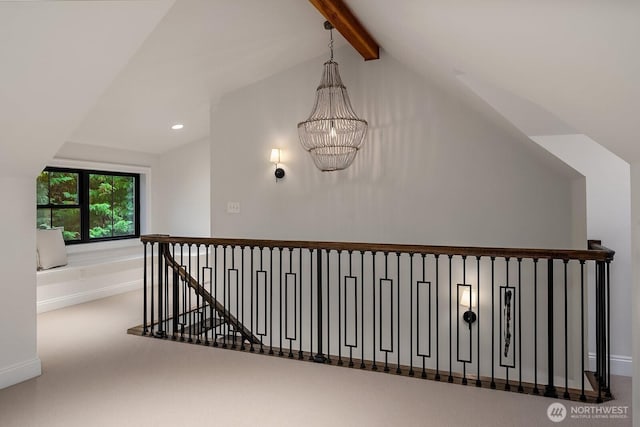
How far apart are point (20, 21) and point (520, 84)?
2320 mm

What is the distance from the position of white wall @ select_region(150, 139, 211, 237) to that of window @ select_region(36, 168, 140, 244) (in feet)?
1.10

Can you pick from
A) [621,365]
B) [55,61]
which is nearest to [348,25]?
[55,61]

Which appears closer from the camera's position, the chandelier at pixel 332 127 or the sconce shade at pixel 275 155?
the chandelier at pixel 332 127

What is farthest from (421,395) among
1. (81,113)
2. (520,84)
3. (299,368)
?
(81,113)

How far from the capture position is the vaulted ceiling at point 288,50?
1498 mm

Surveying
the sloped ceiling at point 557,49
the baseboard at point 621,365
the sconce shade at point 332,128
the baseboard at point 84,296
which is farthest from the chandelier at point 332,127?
the baseboard at point 84,296

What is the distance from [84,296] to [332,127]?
12.9ft

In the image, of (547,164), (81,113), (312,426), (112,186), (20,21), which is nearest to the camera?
(20,21)

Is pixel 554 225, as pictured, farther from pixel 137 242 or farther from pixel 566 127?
pixel 137 242

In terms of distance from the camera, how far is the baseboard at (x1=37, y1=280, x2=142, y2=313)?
5156 millimetres

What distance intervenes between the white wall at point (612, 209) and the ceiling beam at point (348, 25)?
65.7 inches

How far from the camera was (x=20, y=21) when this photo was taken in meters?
1.92

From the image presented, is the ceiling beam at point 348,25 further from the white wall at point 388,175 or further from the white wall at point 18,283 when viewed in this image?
the white wall at point 18,283

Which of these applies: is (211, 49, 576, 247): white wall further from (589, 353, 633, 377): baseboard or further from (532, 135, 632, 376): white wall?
(589, 353, 633, 377): baseboard
